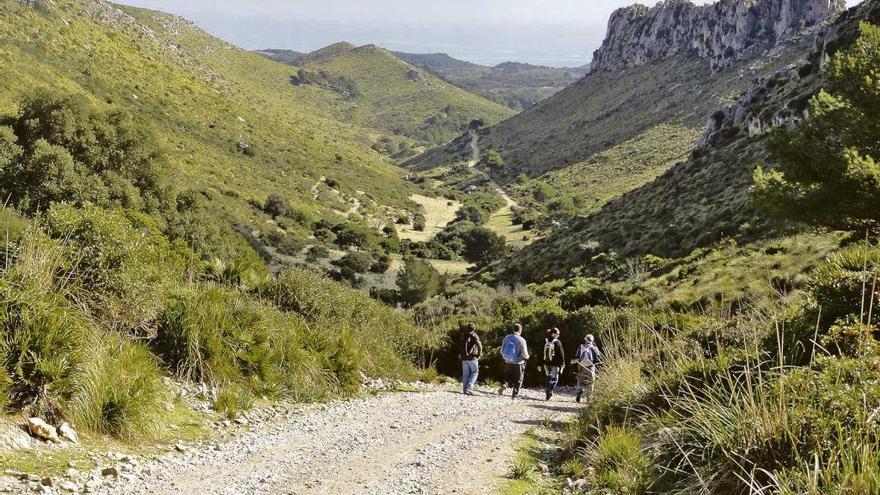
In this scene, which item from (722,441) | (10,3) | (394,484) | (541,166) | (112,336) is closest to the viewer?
(722,441)

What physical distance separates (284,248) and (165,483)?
45653 mm

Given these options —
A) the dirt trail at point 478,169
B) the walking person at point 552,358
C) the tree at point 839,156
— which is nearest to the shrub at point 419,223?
the dirt trail at point 478,169

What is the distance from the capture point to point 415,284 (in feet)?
145

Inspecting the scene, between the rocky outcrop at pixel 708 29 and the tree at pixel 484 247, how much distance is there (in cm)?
7669

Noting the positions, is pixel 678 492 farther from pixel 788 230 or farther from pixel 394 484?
pixel 788 230

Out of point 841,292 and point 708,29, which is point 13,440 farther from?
point 708,29

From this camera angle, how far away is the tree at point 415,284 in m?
43.8

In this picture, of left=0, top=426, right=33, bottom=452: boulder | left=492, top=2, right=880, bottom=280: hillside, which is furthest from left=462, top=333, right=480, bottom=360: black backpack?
left=492, top=2, right=880, bottom=280: hillside

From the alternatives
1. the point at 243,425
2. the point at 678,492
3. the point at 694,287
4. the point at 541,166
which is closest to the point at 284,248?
the point at 694,287

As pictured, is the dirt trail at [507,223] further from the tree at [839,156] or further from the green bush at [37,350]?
the green bush at [37,350]

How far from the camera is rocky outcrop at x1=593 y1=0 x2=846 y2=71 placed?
11662cm

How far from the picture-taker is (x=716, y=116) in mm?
51844

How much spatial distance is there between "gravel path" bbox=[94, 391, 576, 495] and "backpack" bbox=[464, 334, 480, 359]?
3191mm

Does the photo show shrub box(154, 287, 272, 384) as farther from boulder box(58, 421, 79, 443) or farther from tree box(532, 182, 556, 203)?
tree box(532, 182, 556, 203)
